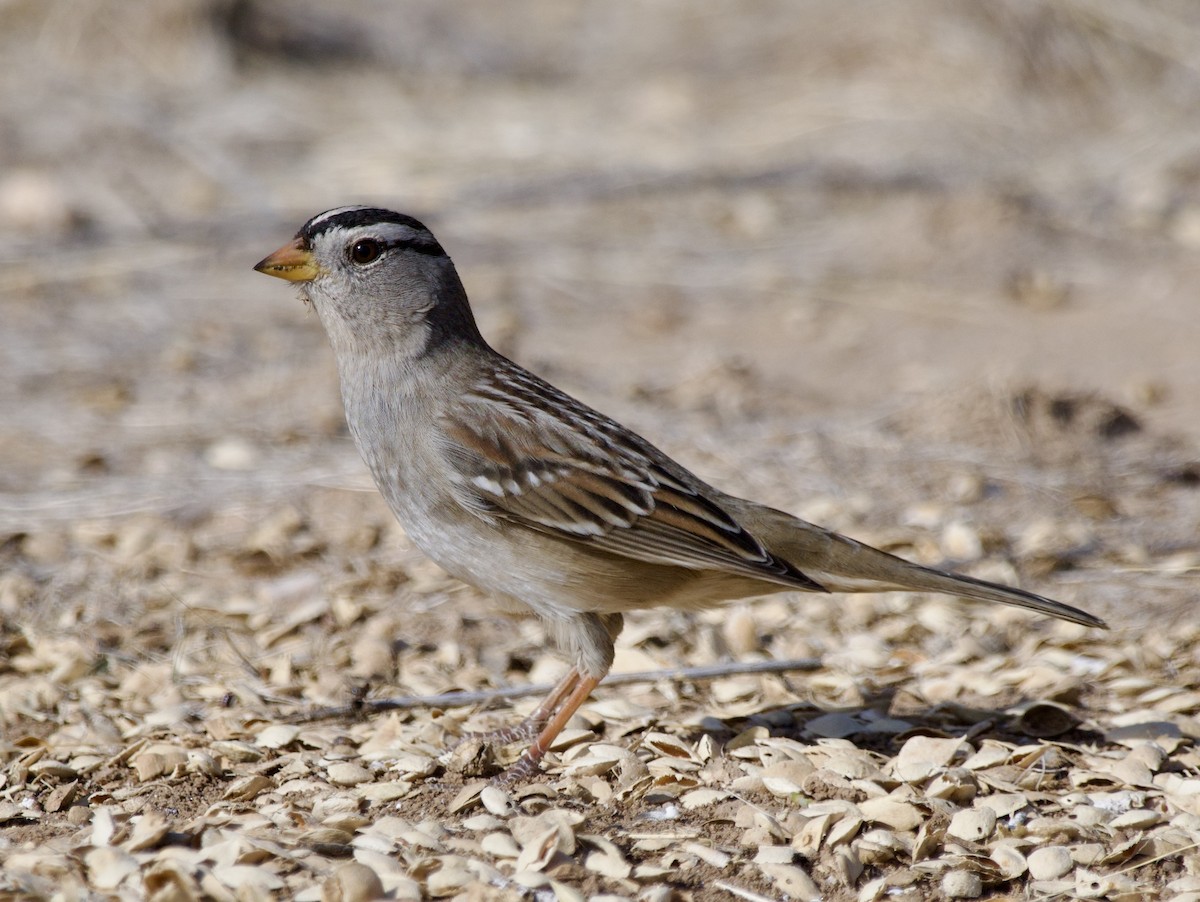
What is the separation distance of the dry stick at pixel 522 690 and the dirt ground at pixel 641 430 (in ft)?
0.12

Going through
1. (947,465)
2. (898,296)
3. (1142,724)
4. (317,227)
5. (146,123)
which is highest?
(146,123)

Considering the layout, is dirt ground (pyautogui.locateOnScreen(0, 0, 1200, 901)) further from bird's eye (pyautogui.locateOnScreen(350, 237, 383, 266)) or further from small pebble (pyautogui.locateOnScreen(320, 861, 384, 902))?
bird's eye (pyautogui.locateOnScreen(350, 237, 383, 266))

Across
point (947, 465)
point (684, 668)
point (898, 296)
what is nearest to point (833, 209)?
point (898, 296)

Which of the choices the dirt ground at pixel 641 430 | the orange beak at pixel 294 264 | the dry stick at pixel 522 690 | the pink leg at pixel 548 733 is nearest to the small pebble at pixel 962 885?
the dirt ground at pixel 641 430

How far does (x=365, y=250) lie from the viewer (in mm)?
4340

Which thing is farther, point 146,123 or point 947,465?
point 146,123

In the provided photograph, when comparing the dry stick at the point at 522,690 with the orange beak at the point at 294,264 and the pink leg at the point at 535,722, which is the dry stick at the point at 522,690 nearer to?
the pink leg at the point at 535,722

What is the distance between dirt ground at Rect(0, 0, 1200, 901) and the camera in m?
3.75

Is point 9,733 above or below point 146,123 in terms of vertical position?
below

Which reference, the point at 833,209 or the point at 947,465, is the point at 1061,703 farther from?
the point at 833,209

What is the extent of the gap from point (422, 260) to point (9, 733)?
1.81m

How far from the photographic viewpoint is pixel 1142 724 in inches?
171

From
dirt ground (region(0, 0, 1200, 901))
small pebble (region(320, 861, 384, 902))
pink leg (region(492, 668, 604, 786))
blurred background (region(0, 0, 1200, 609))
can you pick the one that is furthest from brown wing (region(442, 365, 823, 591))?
blurred background (region(0, 0, 1200, 609))

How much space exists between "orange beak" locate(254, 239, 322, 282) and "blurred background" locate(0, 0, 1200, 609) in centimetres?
189
